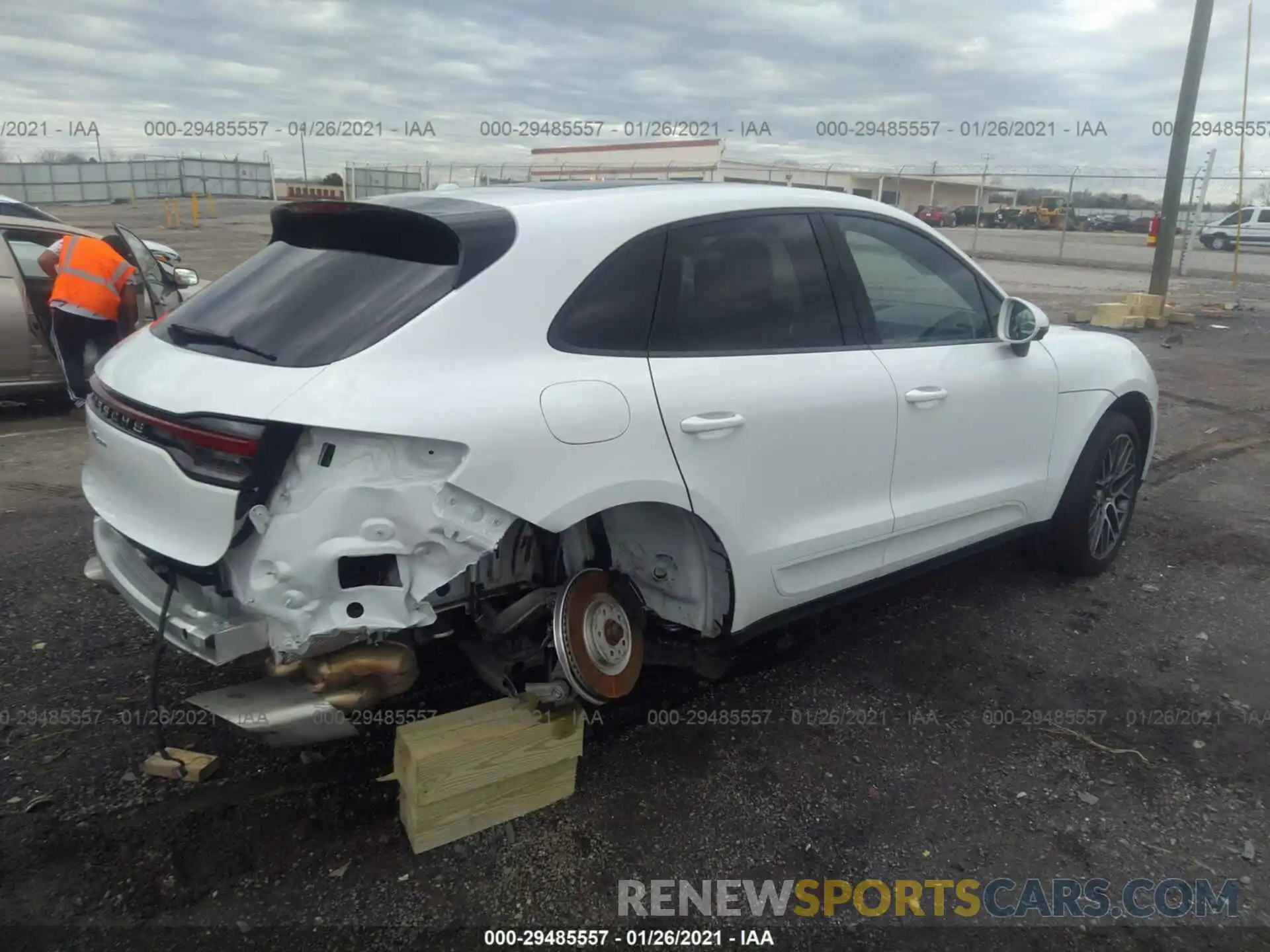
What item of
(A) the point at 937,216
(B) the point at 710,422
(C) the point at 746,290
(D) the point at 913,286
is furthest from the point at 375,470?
(A) the point at 937,216

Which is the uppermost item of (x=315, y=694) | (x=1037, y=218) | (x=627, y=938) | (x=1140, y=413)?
Result: (x=1037, y=218)

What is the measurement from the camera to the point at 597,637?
2887 mm

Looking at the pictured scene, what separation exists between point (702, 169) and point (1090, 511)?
1878cm

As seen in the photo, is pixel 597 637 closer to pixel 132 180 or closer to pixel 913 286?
pixel 913 286

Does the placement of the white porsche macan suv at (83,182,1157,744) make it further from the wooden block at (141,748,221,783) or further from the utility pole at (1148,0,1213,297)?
the utility pole at (1148,0,1213,297)

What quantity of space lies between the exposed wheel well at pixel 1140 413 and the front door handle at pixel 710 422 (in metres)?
2.47

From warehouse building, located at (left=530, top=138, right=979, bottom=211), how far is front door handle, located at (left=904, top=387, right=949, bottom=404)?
17.9 meters

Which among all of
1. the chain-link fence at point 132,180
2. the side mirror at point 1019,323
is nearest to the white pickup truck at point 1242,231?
the side mirror at point 1019,323

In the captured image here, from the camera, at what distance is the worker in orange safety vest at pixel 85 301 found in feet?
21.4

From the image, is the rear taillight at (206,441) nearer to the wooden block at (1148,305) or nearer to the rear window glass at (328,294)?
the rear window glass at (328,294)

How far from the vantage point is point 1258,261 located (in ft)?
86.0

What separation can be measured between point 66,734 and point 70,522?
2.27m

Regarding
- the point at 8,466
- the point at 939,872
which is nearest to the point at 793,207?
the point at 939,872

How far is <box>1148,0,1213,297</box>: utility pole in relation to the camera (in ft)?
38.2
